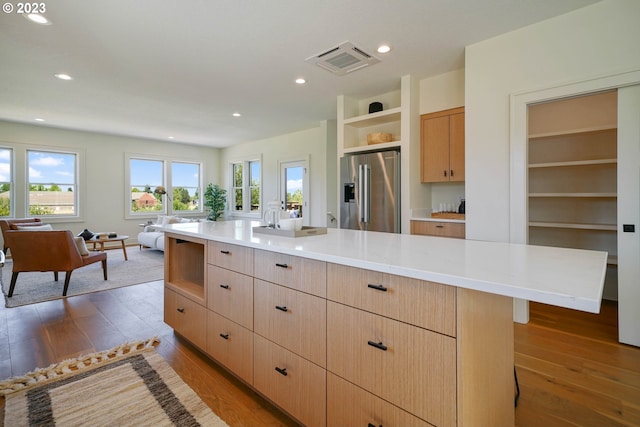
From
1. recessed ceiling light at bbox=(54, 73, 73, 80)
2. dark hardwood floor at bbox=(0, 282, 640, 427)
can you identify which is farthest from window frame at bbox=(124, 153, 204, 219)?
dark hardwood floor at bbox=(0, 282, 640, 427)

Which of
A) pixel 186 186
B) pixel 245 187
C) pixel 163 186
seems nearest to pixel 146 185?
pixel 163 186

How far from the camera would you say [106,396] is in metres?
1.76

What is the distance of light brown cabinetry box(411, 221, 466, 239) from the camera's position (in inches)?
129

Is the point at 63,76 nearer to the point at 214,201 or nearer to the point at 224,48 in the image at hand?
the point at 224,48

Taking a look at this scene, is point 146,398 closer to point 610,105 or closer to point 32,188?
point 610,105

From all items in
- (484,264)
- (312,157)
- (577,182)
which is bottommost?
(484,264)

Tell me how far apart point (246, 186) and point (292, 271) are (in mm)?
7268

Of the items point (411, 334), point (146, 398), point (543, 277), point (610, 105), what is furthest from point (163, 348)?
point (610, 105)

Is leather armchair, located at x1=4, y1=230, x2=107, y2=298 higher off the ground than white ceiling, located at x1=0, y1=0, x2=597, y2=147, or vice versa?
white ceiling, located at x1=0, y1=0, x2=597, y2=147

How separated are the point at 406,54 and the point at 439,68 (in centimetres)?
60

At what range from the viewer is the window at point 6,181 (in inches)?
233

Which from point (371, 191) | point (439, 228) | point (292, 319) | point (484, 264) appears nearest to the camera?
point (484, 264)

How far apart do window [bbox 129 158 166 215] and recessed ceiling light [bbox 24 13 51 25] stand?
202 inches

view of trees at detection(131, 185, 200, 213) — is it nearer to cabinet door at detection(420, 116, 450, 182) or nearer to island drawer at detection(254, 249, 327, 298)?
cabinet door at detection(420, 116, 450, 182)
